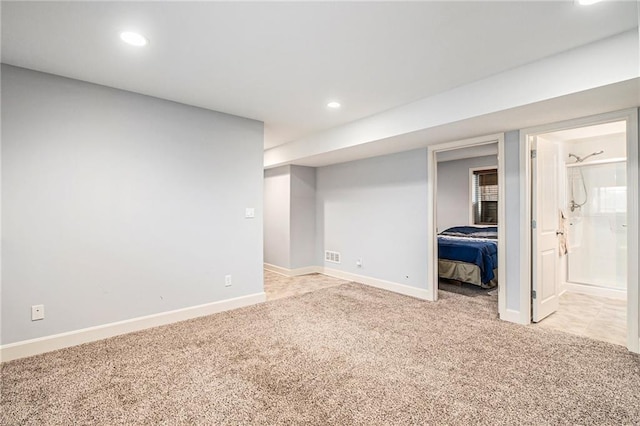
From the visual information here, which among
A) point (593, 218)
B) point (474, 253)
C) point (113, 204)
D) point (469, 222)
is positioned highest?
point (113, 204)

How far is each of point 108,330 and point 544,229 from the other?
460cm

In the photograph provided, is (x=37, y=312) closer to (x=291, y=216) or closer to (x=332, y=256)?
(x=291, y=216)

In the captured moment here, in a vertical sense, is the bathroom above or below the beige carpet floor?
above

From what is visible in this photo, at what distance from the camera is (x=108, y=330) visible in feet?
9.43

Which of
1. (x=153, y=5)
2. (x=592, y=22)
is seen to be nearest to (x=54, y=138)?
(x=153, y=5)

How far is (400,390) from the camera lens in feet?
6.59

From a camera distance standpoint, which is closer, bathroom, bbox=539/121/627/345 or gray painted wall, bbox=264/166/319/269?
bathroom, bbox=539/121/627/345

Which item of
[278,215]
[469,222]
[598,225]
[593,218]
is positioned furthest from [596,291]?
[278,215]

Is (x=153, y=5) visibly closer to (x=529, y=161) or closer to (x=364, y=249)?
(x=529, y=161)

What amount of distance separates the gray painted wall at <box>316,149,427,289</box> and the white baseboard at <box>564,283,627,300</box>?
2.32m

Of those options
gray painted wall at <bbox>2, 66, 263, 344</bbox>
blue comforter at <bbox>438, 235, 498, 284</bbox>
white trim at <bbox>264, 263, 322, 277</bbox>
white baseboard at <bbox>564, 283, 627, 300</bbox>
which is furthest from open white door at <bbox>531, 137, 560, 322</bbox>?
white trim at <bbox>264, 263, 322, 277</bbox>

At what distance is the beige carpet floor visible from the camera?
5.85 feet

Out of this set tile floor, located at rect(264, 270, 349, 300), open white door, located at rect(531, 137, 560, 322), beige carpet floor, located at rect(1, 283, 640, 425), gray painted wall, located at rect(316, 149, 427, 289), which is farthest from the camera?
tile floor, located at rect(264, 270, 349, 300)

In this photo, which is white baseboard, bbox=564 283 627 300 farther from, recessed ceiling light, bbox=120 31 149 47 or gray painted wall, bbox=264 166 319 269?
recessed ceiling light, bbox=120 31 149 47
